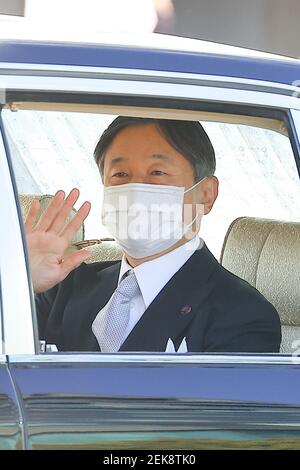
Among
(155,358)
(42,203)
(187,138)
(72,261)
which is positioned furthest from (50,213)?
(155,358)

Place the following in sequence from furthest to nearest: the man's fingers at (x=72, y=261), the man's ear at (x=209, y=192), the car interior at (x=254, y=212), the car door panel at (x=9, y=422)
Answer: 1. the man's ear at (x=209, y=192)
2. the man's fingers at (x=72, y=261)
3. the car interior at (x=254, y=212)
4. the car door panel at (x=9, y=422)

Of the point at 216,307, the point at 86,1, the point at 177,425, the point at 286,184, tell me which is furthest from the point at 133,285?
the point at 86,1

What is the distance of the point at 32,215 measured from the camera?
263 cm

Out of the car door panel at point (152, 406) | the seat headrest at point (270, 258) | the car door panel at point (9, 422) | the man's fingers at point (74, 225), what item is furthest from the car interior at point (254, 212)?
the car door panel at point (9, 422)

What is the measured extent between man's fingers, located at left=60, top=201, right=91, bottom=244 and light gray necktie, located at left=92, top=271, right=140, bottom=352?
21 centimetres

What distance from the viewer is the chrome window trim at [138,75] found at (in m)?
2.25

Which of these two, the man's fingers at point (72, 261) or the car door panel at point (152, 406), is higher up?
the man's fingers at point (72, 261)

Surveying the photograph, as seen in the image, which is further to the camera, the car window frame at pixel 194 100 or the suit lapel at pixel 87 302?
the suit lapel at pixel 87 302

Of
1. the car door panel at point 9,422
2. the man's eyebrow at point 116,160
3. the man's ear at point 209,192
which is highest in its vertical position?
the man's eyebrow at point 116,160

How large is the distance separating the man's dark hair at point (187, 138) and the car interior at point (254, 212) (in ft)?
0.09

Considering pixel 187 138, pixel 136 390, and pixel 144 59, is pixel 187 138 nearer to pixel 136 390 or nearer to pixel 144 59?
pixel 144 59

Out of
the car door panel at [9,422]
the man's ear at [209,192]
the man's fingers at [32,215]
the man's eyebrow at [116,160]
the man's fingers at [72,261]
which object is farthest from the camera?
the man's eyebrow at [116,160]

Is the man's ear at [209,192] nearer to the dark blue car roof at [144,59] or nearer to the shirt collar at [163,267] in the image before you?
the shirt collar at [163,267]

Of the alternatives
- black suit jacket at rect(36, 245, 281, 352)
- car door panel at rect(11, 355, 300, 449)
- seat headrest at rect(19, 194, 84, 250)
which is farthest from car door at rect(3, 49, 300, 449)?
seat headrest at rect(19, 194, 84, 250)
